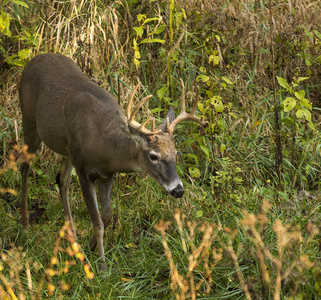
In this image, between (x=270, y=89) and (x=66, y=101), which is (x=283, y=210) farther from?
(x=270, y=89)

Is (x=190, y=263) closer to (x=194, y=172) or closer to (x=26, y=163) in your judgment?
(x=194, y=172)

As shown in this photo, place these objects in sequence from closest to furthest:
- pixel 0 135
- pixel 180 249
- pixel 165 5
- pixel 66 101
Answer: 1. pixel 180 249
2. pixel 66 101
3. pixel 0 135
4. pixel 165 5

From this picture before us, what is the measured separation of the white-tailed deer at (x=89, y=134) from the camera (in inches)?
169

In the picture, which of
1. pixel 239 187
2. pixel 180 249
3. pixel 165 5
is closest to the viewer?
pixel 180 249

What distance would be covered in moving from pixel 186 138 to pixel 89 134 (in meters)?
1.40

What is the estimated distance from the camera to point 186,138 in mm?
5781

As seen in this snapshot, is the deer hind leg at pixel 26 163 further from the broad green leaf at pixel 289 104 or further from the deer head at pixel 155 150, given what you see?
the broad green leaf at pixel 289 104

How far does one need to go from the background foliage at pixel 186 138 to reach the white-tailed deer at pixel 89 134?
308 millimetres

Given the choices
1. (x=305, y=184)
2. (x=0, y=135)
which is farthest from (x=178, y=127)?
(x=0, y=135)

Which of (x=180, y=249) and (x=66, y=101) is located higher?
(x=66, y=101)

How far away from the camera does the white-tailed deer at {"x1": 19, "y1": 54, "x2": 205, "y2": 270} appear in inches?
169

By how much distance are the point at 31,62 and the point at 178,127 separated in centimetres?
159

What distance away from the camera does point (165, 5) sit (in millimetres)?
6469

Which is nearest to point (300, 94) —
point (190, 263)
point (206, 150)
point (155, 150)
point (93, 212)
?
point (206, 150)
